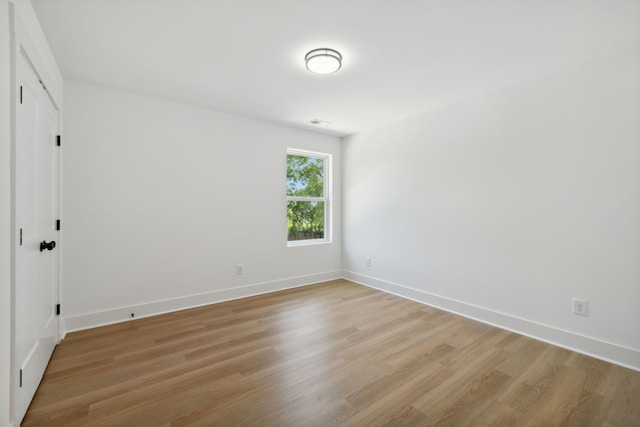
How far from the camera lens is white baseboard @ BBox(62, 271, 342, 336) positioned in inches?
111

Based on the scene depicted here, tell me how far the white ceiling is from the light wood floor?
249 cm

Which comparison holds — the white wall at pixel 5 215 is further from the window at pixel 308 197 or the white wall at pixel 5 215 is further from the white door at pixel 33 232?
the window at pixel 308 197

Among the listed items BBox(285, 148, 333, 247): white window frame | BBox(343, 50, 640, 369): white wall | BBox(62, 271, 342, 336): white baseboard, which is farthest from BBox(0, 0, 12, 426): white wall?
BBox(343, 50, 640, 369): white wall

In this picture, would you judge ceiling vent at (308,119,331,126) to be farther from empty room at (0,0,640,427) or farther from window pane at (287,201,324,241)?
window pane at (287,201,324,241)

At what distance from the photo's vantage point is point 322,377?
6.73 ft

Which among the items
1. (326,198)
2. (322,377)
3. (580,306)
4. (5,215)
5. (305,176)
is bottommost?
(322,377)

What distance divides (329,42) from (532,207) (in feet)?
7.99

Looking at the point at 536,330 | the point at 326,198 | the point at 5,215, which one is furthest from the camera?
the point at 326,198

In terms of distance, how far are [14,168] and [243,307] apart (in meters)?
2.54

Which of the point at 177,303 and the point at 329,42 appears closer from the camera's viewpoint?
the point at 329,42

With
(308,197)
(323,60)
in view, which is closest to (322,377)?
(323,60)

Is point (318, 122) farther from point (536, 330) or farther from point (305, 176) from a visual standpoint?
point (536, 330)

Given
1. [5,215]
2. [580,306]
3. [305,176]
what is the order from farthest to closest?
[305,176] < [580,306] < [5,215]

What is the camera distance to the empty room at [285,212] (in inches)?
69.3
